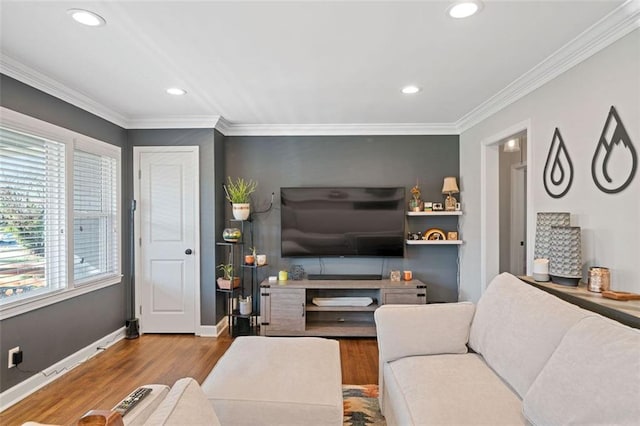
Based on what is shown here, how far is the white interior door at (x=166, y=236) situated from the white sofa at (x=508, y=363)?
2562mm

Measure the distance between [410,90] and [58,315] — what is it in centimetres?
361

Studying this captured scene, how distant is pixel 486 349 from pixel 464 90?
2197 mm

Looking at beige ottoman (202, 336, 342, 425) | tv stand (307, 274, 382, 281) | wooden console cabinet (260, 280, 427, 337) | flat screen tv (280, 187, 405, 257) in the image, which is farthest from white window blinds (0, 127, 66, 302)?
tv stand (307, 274, 382, 281)

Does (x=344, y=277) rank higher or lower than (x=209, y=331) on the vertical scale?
higher

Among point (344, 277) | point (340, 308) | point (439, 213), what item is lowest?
point (340, 308)

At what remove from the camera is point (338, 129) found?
13.6 feet

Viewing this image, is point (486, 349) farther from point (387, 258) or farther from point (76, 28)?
point (76, 28)

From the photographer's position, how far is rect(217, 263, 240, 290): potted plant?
3814 millimetres

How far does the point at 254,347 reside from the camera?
6.98 ft

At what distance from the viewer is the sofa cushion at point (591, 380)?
1.05 m

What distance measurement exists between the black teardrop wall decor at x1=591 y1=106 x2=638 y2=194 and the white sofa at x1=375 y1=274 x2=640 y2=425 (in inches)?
31.0

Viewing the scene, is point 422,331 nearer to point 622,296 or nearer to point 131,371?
point 622,296

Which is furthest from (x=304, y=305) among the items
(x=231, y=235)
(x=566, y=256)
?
(x=566, y=256)

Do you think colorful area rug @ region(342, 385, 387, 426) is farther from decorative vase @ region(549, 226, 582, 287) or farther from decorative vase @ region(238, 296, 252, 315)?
decorative vase @ region(238, 296, 252, 315)
